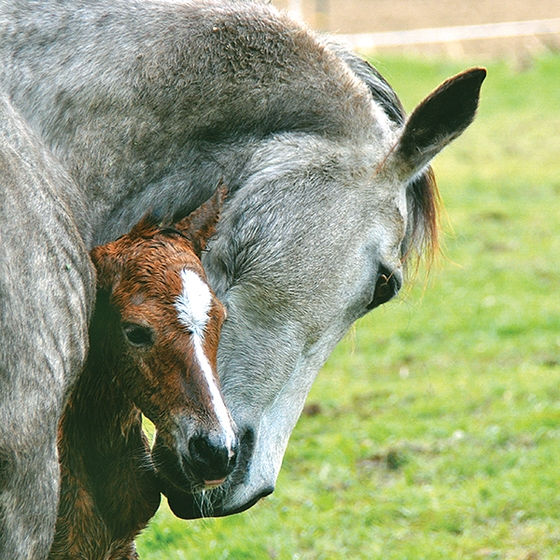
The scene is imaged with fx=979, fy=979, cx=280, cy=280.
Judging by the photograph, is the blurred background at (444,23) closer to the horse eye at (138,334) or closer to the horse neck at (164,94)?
the horse neck at (164,94)

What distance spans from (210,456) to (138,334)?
0.46 m

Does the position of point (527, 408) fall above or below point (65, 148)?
below

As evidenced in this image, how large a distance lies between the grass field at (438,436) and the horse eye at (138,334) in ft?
5.32

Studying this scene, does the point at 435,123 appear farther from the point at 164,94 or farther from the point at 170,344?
the point at 170,344

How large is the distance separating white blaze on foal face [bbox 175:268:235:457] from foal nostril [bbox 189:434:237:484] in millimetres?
30

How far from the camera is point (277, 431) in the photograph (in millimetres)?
3641

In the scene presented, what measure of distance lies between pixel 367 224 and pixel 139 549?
2.12 m

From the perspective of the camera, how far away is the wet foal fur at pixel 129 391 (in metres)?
3.01

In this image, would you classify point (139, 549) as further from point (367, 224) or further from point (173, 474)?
point (367, 224)

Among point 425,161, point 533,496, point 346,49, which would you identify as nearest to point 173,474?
point 425,161

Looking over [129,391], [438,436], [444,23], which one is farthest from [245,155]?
[444,23]

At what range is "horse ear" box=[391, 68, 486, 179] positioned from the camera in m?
3.64

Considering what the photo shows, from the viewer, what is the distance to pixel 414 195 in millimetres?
4023

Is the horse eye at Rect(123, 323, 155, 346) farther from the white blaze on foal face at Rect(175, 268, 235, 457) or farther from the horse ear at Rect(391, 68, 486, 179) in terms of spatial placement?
the horse ear at Rect(391, 68, 486, 179)
